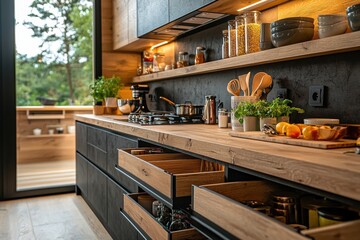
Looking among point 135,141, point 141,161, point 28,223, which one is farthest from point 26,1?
point 141,161

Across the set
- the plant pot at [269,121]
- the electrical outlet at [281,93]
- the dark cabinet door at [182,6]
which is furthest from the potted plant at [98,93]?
the plant pot at [269,121]

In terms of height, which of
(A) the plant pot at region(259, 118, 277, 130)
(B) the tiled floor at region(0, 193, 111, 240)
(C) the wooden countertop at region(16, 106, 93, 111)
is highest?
(C) the wooden countertop at region(16, 106, 93, 111)

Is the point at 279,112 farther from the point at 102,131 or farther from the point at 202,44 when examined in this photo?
the point at 102,131

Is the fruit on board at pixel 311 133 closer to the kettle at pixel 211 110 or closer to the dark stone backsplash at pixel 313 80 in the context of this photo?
the dark stone backsplash at pixel 313 80

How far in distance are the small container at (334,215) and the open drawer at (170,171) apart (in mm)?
388

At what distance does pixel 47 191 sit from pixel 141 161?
8.57ft

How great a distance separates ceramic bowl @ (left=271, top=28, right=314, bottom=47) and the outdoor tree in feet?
9.06

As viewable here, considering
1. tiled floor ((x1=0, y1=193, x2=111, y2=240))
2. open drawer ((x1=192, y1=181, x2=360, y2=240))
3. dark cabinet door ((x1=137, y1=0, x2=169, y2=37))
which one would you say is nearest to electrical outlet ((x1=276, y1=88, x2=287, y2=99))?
open drawer ((x1=192, y1=181, x2=360, y2=240))

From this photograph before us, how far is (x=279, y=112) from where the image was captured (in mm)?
1603

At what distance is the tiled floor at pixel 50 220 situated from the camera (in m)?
2.74

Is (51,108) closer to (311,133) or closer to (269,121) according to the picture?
(269,121)

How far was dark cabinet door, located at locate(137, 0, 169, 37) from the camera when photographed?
8.55 ft

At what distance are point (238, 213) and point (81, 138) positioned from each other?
2.83m

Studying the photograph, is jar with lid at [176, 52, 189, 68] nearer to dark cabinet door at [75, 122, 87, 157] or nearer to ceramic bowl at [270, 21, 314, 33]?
dark cabinet door at [75, 122, 87, 157]
